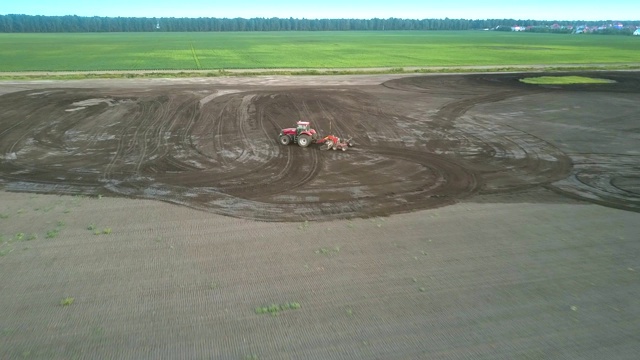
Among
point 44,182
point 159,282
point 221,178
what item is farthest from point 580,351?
point 44,182

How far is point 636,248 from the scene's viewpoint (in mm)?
11922

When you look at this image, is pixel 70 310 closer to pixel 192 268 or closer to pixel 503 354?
pixel 192 268

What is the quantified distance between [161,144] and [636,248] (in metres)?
19.6

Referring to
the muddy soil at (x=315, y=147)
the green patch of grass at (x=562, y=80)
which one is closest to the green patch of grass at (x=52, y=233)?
the muddy soil at (x=315, y=147)

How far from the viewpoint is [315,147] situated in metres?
21.2

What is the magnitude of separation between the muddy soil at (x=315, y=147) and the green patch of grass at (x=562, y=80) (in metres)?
4.94

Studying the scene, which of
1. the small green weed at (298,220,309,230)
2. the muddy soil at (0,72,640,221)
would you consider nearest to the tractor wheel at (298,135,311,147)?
the muddy soil at (0,72,640,221)

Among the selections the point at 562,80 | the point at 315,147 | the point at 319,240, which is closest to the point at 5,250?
the point at 319,240

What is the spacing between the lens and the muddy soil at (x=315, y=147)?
1560cm

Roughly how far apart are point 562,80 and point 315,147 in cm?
3300

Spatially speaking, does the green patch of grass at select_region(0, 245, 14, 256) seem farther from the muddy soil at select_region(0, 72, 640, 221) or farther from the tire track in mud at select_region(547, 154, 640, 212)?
the tire track in mud at select_region(547, 154, 640, 212)

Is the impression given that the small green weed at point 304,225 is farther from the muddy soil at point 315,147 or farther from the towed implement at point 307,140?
the towed implement at point 307,140

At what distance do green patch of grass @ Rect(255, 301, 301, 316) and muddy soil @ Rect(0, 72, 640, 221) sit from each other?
4.56 meters

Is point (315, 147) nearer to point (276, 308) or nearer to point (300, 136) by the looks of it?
point (300, 136)
